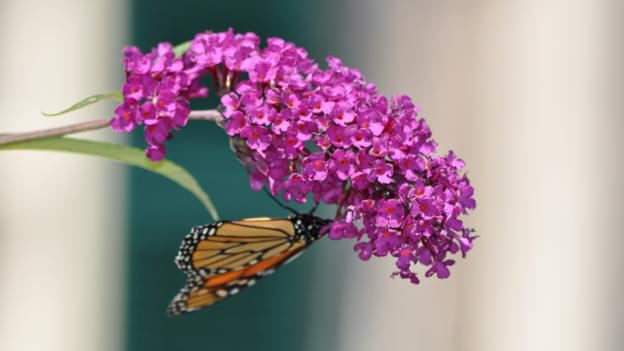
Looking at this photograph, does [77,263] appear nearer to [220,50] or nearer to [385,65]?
[385,65]

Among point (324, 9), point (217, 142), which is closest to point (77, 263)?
point (217, 142)

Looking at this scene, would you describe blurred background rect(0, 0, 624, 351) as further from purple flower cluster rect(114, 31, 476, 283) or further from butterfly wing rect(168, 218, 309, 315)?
purple flower cluster rect(114, 31, 476, 283)

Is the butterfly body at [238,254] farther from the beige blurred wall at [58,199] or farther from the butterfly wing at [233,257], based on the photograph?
the beige blurred wall at [58,199]

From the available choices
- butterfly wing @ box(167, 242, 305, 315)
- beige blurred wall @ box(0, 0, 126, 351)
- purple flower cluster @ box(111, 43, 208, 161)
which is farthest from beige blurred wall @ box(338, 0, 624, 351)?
purple flower cluster @ box(111, 43, 208, 161)

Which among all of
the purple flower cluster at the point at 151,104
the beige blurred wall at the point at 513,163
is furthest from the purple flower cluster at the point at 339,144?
the beige blurred wall at the point at 513,163

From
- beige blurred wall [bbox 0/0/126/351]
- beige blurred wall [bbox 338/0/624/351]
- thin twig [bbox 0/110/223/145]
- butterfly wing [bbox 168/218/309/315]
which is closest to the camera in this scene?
thin twig [bbox 0/110/223/145]

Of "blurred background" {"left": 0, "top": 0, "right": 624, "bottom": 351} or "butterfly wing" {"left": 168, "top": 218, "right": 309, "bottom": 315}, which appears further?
"blurred background" {"left": 0, "top": 0, "right": 624, "bottom": 351}
